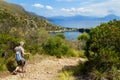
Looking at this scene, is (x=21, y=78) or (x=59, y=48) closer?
(x=21, y=78)

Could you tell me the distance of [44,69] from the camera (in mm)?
15867

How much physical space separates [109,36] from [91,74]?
1.89 meters

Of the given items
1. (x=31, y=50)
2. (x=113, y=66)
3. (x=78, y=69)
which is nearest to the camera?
(x=113, y=66)

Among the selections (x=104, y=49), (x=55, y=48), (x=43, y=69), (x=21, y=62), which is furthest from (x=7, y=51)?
(x=104, y=49)

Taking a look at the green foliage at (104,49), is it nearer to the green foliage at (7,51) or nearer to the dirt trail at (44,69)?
the dirt trail at (44,69)

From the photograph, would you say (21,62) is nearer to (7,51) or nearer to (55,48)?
(7,51)

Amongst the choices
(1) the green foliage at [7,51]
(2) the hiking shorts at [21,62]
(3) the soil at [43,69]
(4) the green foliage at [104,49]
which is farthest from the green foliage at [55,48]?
(2) the hiking shorts at [21,62]

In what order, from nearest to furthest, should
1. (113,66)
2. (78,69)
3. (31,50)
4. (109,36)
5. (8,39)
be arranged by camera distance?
(113,66) → (109,36) → (78,69) → (8,39) → (31,50)

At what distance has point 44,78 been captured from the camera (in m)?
13.9

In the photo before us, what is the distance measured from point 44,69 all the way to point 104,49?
3444 millimetres

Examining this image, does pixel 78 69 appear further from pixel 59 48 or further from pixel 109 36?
pixel 59 48

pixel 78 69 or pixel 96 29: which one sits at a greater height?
pixel 96 29

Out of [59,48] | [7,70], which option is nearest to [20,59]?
[7,70]

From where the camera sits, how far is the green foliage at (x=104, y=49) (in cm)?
1353
